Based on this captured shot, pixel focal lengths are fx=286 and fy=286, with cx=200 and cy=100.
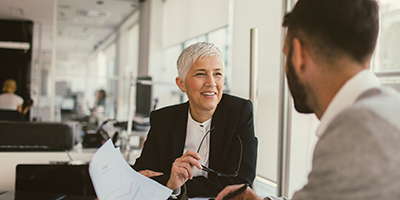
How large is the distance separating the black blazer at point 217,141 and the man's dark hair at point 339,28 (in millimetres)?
834

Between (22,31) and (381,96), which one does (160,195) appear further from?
(22,31)

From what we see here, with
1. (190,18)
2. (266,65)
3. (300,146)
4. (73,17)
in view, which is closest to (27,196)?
(300,146)

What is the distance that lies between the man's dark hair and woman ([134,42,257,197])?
30.9 inches

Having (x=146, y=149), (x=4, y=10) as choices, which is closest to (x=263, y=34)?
(x=146, y=149)

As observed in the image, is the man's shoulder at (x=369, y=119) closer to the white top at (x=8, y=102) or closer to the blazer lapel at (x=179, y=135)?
the blazer lapel at (x=179, y=135)

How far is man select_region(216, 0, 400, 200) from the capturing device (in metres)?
0.41

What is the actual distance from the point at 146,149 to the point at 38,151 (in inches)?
34.0

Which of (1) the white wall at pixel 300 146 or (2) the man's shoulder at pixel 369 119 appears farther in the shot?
(1) the white wall at pixel 300 146

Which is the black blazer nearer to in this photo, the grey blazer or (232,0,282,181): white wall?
the grey blazer

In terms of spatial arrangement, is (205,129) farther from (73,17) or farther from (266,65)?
(73,17)

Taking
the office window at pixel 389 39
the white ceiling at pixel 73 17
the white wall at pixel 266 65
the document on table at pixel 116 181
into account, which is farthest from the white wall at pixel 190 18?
the document on table at pixel 116 181

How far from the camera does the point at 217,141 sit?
4.41 feet

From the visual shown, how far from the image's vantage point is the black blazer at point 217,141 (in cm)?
130

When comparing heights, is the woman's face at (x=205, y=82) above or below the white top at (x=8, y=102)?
above
